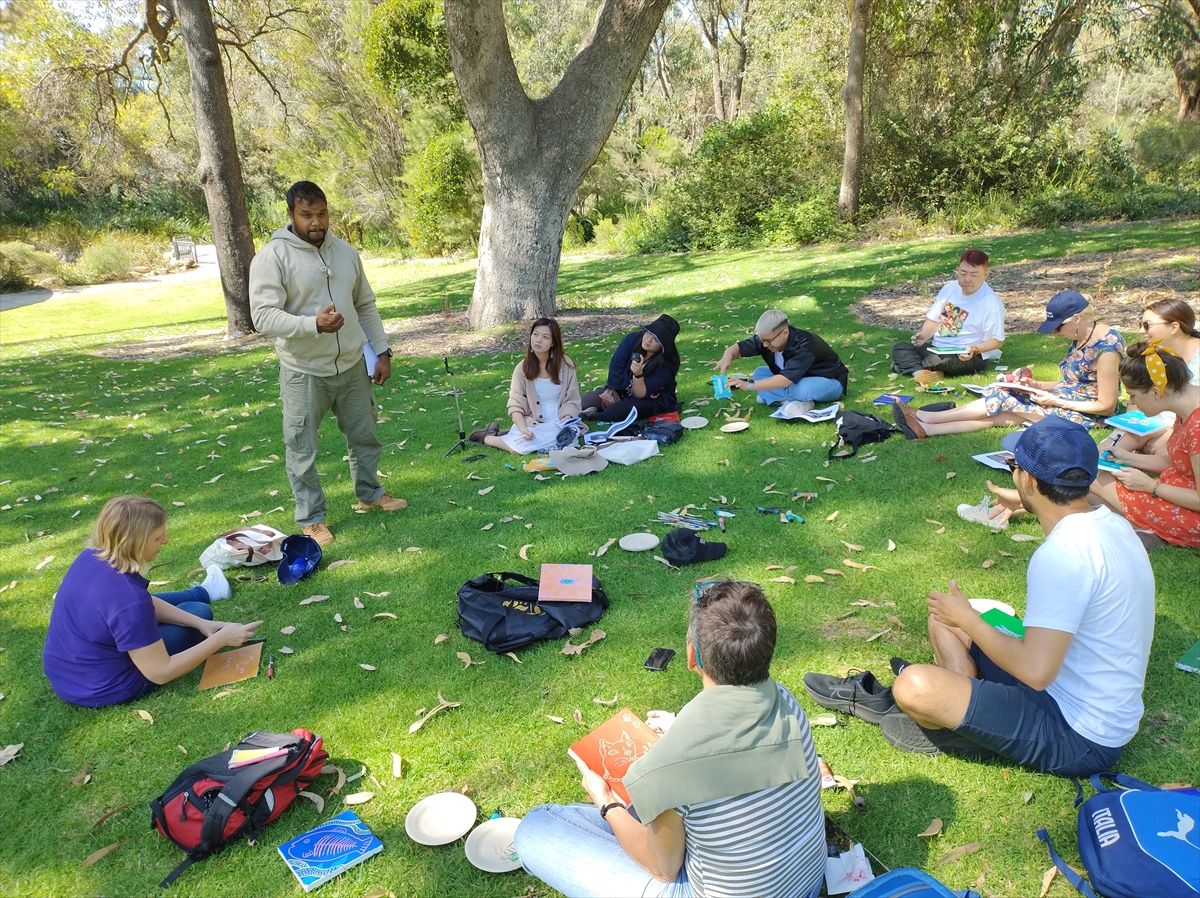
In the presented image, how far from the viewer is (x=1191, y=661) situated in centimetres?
373

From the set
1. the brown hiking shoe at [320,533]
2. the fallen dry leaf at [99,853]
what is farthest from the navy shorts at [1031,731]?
the brown hiking shoe at [320,533]

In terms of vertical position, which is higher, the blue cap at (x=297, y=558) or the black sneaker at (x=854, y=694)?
the blue cap at (x=297, y=558)

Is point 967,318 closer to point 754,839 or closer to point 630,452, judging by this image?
point 630,452

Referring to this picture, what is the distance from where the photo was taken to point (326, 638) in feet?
15.3

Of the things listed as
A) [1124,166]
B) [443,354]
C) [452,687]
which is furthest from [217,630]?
[1124,166]

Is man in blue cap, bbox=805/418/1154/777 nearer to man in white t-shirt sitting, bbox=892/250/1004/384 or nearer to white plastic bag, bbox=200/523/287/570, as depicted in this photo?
white plastic bag, bbox=200/523/287/570

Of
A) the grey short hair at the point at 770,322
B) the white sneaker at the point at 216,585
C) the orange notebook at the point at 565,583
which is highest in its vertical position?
the grey short hair at the point at 770,322

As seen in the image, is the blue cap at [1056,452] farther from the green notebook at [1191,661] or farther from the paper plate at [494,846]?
the paper plate at [494,846]

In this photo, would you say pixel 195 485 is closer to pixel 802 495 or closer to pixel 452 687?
pixel 452 687

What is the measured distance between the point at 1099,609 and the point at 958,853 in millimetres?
1109

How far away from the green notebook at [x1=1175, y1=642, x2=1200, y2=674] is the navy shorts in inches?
38.3

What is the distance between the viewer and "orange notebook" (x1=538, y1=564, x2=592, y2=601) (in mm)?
4613

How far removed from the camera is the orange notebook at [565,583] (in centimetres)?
461

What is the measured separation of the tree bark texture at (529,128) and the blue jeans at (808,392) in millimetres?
5669
